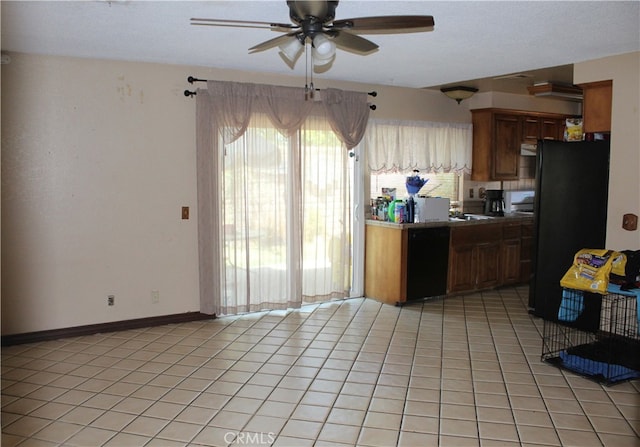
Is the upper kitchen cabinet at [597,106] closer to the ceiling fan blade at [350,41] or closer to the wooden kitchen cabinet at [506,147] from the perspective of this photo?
the wooden kitchen cabinet at [506,147]

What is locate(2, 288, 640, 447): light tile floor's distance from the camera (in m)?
2.80

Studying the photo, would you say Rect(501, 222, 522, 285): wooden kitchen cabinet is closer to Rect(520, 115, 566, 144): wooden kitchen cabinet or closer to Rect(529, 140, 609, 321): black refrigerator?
Rect(529, 140, 609, 321): black refrigerator

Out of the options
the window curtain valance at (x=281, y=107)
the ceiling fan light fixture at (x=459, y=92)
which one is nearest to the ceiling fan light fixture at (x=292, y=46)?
the window curtain valance at (x=281, y=107)

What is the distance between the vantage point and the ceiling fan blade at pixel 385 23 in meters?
2.49

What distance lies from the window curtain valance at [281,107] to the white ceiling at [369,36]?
0.21m

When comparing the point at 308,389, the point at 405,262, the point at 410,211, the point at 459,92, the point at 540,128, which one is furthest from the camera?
the point at 540,128

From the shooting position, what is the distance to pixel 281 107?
4918 millimetres

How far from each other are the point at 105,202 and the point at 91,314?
0.98 meters

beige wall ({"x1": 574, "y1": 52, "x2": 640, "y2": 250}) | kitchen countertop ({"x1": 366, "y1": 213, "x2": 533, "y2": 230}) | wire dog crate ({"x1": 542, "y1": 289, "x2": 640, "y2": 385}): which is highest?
beige wall ({"x1": 574, "y1": 52, "x2": 640, "y2": 250})

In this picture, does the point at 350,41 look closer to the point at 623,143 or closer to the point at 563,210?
the point at 623,143

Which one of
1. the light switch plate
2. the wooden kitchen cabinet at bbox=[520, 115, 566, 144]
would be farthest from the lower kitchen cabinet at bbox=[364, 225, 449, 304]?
the wooden kitchen cabinet at bbox=[520, 115, 566, 144]

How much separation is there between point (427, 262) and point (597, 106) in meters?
2.15

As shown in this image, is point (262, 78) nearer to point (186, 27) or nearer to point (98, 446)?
point (186, 27)

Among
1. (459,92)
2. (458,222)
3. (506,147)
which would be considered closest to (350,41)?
(458,222)
